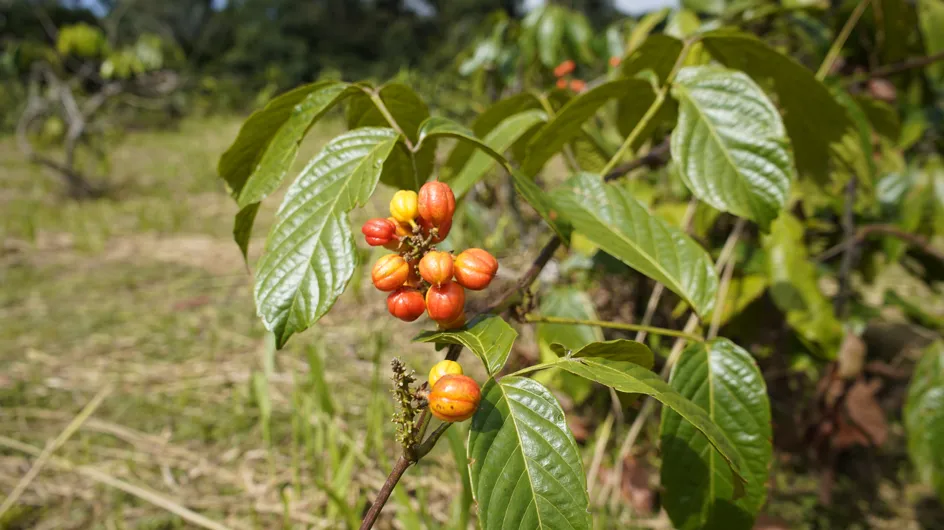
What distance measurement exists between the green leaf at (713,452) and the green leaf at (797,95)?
1.15 feet

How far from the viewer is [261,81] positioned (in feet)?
43.3

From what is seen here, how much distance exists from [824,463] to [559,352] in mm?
A: 1191

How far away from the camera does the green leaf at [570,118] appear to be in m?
0.58

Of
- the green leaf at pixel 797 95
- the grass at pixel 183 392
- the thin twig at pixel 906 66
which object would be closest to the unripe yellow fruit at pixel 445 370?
the green leaf at pixel 797 95

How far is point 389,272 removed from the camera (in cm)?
42

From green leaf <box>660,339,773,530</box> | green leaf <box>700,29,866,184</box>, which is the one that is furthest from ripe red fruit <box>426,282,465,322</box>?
green leaf <box>700,29,866,184</box>

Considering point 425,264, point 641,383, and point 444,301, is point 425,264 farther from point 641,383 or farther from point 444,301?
point 641,383

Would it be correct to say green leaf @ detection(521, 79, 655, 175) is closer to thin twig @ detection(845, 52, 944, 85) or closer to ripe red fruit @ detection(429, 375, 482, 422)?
ripe red fruit @ detection(429, 375, 482, 422)

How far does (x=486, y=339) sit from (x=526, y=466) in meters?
0.09

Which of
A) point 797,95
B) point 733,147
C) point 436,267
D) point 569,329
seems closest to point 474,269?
point 436,267

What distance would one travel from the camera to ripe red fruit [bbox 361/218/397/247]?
421 mm

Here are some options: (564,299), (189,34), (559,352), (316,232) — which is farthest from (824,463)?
(189,34)

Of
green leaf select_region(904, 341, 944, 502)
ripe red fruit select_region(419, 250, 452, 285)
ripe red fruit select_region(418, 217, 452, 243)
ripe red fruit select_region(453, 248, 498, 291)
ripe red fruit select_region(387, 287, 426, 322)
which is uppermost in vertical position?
ripe red fruit select_region(418, 217, 452, 243)

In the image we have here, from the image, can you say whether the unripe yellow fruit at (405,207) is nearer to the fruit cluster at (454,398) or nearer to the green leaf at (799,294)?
the fruit cluster at (454,398)
